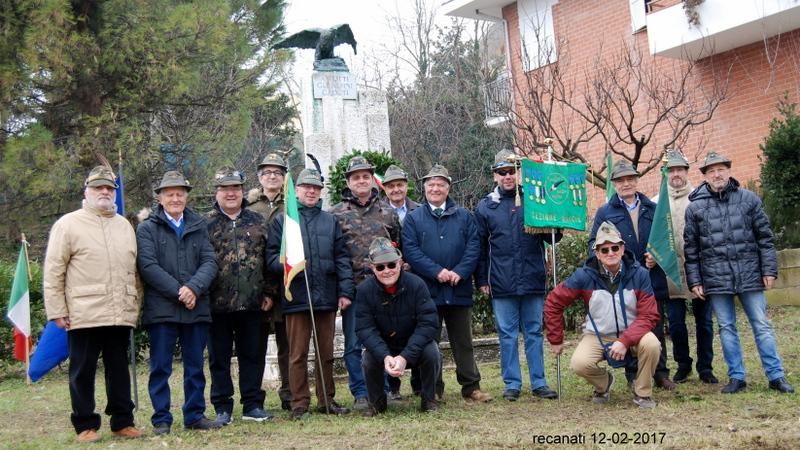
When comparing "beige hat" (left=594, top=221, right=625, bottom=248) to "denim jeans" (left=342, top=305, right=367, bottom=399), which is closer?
"beige hat" (left=594, top=221, right=625, bottom=248)

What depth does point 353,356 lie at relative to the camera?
7.51 m

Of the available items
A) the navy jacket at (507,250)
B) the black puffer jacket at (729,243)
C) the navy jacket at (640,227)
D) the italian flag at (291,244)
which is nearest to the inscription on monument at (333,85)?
the navy jacket at (507,250)

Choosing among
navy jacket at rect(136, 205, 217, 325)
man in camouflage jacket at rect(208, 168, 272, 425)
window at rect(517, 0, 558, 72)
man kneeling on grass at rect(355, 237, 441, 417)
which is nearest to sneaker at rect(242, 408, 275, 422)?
man in camouflage jacket at rect(208, 168, 272, 425)

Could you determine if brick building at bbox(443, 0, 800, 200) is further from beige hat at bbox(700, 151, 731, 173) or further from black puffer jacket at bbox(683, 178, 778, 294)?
black puffer jacket at bbox(683, 178, 778, 294)

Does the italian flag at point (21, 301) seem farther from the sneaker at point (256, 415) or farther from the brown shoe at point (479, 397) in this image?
the brown shoe at point (479, 397)

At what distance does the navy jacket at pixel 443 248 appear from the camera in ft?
24.9

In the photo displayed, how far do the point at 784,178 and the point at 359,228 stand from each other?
7.76m

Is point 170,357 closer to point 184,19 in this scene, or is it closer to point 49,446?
point 49,446

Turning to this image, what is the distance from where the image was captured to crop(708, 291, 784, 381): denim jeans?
7.28 m

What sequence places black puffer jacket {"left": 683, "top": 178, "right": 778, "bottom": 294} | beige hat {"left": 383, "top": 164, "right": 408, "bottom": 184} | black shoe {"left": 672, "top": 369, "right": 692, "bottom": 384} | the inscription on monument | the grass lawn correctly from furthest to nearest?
the inscription on monument
beige hat {"left": 383, "top": 164, "right": 408, "bottom": 184}
black shoe {"left": 672, "top": 369, "right": 692, "bottom": 384}
black puffer jacket {"left": 683, "top": 178, "right": 778, "bottom": 294}
the grass lawn

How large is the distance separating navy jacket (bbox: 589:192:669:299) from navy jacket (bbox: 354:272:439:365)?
1698 millimetres

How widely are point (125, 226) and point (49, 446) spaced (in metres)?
1.66

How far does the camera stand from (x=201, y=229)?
6.98m

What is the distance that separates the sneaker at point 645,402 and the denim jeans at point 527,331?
917mm
